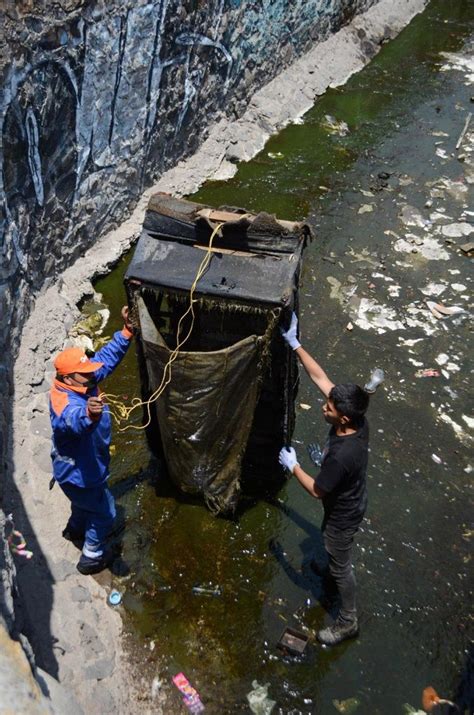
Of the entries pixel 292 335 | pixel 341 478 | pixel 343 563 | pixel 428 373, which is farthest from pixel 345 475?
pixel 428 373

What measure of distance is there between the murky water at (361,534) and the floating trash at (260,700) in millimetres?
34

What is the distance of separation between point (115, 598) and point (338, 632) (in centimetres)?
132

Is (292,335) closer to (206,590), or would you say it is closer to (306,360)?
(306,360)

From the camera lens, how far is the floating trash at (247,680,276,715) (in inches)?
132

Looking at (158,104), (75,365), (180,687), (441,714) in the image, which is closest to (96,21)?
(158,104)

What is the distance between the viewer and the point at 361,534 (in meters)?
4.21

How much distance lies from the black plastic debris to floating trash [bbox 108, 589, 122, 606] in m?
0.80

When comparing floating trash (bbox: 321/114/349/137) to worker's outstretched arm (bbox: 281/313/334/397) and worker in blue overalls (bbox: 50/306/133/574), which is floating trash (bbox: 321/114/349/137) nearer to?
worker's outstretched arm (bbox: 281/313/334/397)

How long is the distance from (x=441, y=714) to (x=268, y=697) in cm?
92

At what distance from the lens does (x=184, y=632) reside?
144 inches

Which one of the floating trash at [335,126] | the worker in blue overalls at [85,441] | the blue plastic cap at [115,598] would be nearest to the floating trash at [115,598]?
the blue plastic cap at [115,598]

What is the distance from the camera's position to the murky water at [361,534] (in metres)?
3.54

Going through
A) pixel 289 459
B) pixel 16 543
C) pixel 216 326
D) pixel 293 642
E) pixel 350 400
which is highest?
pixel 350 400

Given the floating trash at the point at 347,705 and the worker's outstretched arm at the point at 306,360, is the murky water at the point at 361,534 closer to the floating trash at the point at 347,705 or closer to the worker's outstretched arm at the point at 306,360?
the floating trash at the point at 347,705
